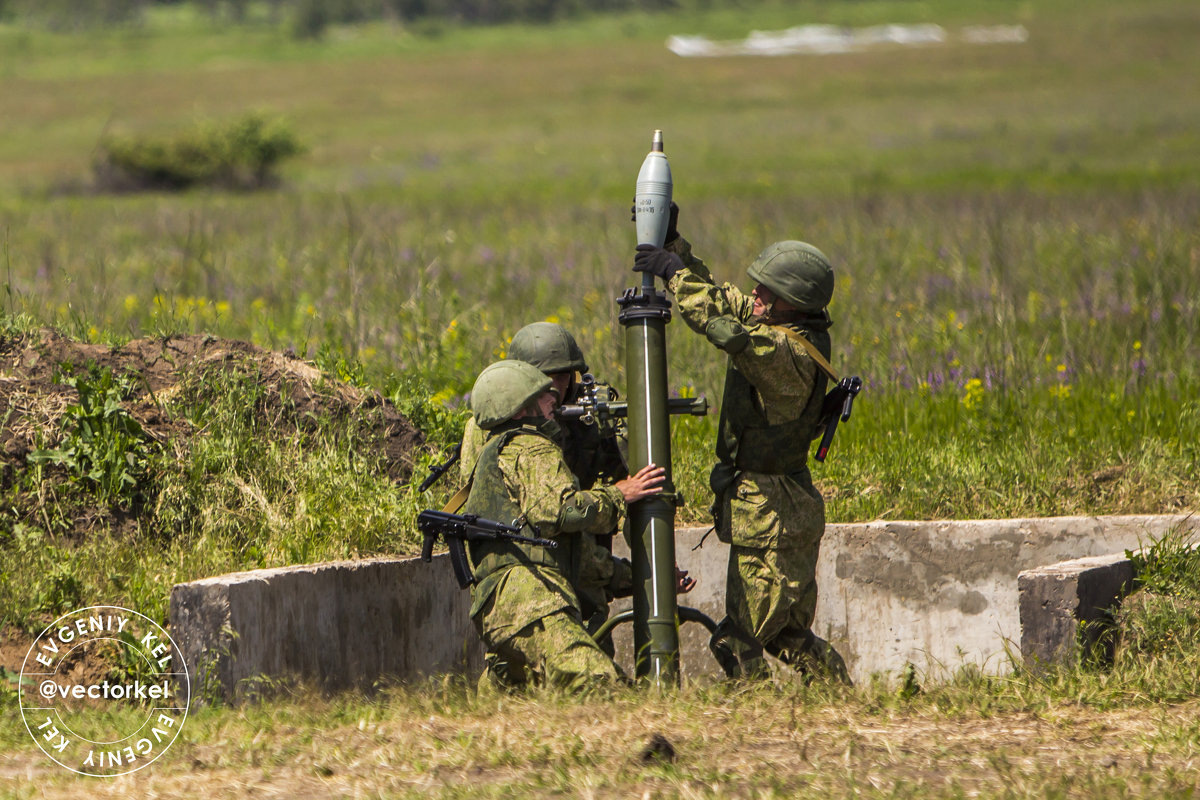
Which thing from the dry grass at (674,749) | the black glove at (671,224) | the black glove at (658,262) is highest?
the black glove at (671,224)

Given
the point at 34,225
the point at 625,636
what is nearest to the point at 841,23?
the point at 34,225

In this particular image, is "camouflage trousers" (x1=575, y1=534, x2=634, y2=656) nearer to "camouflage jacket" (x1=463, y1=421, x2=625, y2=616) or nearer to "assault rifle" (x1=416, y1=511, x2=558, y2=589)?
"camouflage jacket" (x1=463, y1=421, x2=625, y2=616)

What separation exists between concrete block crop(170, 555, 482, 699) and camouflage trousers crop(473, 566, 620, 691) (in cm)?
71

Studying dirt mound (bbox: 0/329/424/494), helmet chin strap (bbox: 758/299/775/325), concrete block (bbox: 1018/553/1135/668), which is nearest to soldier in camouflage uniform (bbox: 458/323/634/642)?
helmet chin strap (bbox: 758/299/775/325)

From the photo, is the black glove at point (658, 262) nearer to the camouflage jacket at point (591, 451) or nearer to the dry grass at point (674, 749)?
the camouflage jacket at point (591, 451)

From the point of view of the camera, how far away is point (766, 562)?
5527 mm

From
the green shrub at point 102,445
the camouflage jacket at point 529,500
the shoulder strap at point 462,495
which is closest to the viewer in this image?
the camouflage jacket at point 529,500

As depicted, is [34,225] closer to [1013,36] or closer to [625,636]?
[625,636]

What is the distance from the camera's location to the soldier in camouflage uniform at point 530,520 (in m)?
4.93

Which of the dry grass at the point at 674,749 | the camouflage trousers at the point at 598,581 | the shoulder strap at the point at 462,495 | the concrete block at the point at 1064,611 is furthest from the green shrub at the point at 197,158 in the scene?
the dry grass at the point at 674,749

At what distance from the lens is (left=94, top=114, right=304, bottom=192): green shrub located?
30.6 meters

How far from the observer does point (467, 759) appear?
4.16 m

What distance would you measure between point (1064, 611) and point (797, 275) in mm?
1706

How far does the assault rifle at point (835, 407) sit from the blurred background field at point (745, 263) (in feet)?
4.77
